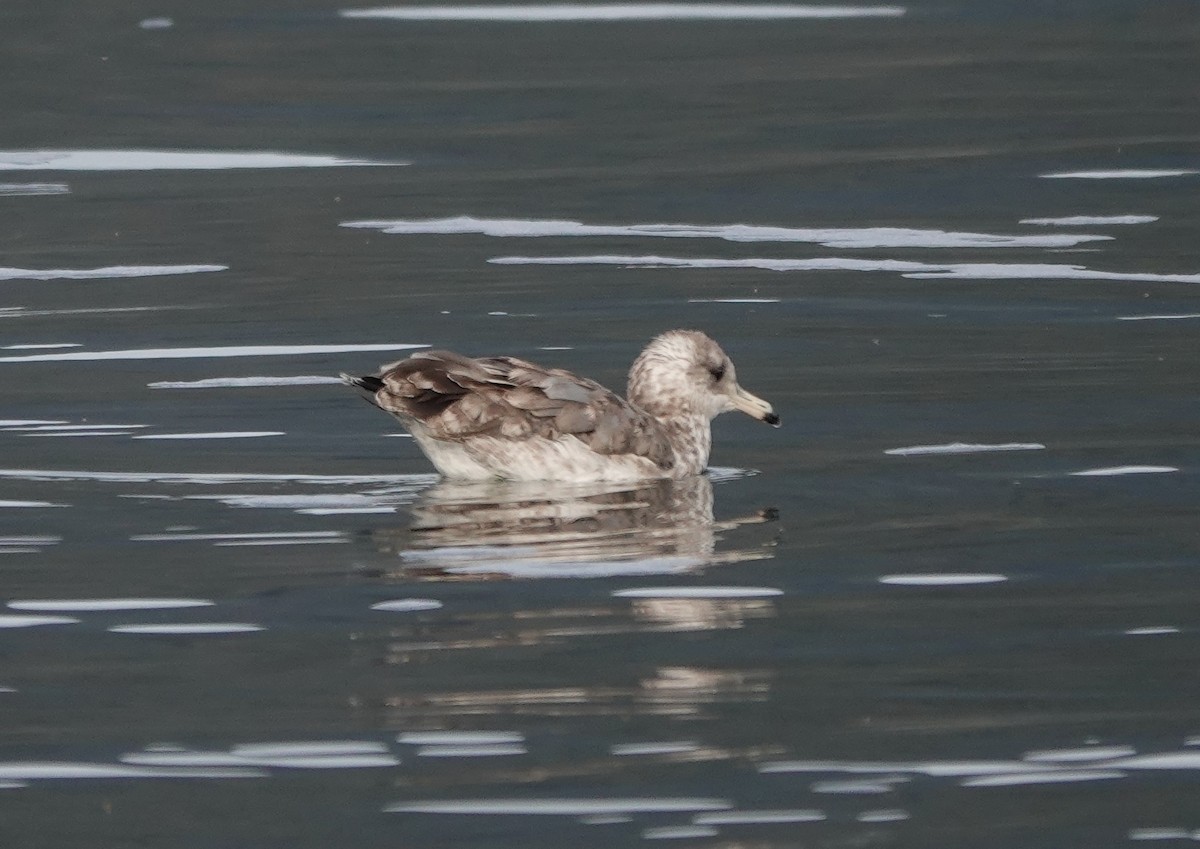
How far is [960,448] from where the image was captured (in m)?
11.2

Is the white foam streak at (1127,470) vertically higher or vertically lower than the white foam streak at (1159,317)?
lower

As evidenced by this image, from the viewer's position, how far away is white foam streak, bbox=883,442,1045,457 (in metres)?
11.1

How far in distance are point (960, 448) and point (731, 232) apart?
282 inches

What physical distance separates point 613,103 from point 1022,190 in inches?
235

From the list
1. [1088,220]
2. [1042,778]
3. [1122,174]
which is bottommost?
[1042,778]

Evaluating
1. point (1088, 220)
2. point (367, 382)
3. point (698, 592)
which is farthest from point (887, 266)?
point (698, 592)

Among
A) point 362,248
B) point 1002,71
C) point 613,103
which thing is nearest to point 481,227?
point 362,248

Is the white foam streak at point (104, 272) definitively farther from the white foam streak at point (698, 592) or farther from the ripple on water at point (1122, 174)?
the white foam streak at point (698, 592)

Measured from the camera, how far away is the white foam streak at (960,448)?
1113cm

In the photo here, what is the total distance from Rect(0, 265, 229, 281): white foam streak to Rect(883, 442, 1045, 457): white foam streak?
281 inches

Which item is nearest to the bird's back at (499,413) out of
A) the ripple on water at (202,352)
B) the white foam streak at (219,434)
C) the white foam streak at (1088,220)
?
the white foam streak at (219,434)

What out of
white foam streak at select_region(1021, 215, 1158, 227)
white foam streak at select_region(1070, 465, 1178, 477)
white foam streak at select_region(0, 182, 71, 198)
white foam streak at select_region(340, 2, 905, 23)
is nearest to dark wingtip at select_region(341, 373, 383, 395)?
white foam streak at select_region(1070, 465, 1178, 477)

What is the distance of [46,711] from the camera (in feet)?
24.4

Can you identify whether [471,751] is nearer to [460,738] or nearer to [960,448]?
[460,738]
